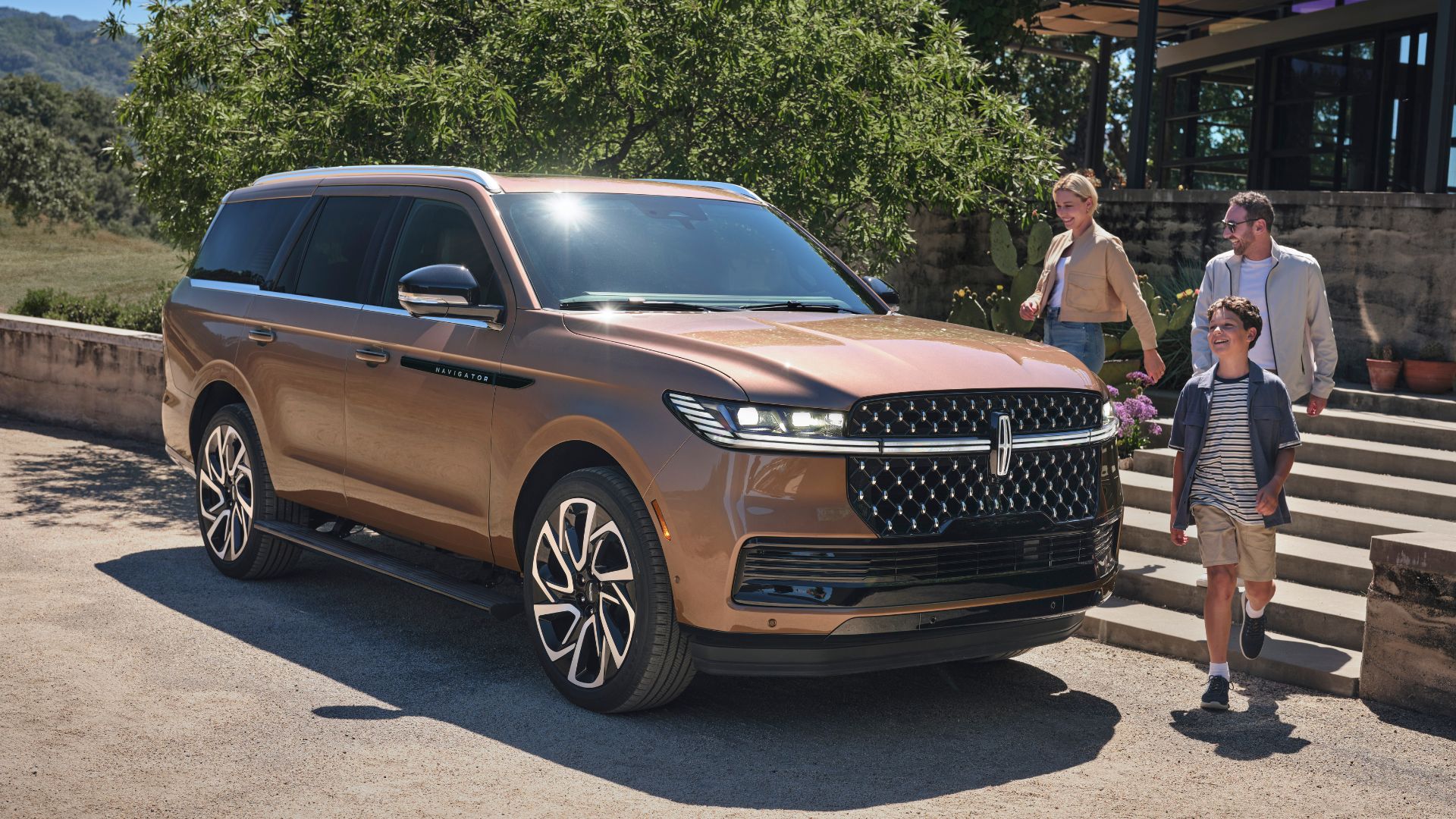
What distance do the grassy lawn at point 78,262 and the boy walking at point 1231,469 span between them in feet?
75.4

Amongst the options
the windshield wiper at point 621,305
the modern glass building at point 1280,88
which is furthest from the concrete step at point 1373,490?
the modern glass building at point 1280,88

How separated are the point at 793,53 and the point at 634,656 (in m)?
5.92

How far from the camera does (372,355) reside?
6832 millimetres

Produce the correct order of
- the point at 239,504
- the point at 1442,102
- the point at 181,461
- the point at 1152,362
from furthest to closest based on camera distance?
the point at 1442,102, the point at 181,461, the point at 239,504, the point at 1152,362

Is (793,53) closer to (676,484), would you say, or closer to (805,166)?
(805,166)

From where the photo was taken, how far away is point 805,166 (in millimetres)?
10586

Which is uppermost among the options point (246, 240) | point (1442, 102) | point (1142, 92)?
point (1142, 92)

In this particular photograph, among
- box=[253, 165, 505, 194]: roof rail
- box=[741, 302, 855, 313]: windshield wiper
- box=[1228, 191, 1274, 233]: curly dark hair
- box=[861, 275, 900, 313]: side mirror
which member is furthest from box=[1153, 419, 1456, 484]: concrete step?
box=[253, 165, 505, 194]: roof rail

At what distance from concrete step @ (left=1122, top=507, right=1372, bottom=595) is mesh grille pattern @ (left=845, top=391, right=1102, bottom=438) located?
4.48 ft

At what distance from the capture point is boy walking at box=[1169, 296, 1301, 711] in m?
6.10

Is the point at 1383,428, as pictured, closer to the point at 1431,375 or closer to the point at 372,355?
the point at 1431,375

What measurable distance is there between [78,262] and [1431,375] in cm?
3341

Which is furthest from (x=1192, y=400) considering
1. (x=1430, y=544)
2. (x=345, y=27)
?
(x=345, y=27)

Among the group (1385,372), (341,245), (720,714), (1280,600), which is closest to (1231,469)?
(1280,600)
